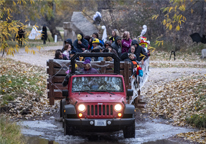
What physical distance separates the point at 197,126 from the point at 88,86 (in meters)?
3.31

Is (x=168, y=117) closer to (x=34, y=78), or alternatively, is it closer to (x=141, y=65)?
(x=141, y=65)

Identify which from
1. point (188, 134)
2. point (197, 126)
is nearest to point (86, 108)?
point (188, 134)

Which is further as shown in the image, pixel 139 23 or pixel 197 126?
pixel 139 23

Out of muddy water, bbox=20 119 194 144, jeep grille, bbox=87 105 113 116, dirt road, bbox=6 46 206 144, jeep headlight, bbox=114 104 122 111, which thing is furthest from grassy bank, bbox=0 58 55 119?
jeep headlight, bbox=114 104 122 111

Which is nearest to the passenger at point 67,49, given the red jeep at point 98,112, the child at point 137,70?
the child at point 137,70

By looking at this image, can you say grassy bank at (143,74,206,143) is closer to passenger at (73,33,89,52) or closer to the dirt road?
the dirt road

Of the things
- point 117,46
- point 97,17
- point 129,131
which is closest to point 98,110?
point 129,131

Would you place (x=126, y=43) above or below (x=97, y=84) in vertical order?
above

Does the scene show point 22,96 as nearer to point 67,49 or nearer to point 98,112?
point 67,49

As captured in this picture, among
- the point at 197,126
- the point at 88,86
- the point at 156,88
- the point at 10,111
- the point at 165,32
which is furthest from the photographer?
the point at 165,32

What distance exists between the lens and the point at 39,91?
45.1ft

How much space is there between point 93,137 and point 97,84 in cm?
127

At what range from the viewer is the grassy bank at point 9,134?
6.98 meters

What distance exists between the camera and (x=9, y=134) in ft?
25.0
